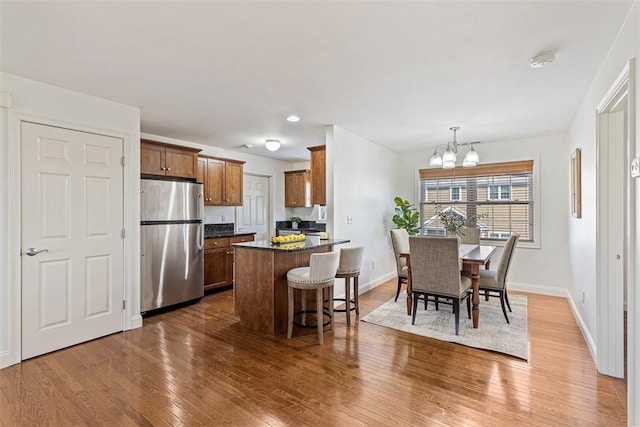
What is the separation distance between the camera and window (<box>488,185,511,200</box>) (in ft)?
16.6

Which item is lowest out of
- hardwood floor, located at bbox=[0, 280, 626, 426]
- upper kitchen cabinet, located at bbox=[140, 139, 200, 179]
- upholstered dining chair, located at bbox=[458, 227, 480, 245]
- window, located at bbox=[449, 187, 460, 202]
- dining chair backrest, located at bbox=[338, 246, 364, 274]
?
hardwood floor, located at bbox=[0, 280, 626, 426]

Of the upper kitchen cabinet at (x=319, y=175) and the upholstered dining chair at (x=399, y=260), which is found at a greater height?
the upper kitchen cabinet at (x=319, y=175)

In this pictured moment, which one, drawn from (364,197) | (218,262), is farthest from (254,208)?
(364,197)

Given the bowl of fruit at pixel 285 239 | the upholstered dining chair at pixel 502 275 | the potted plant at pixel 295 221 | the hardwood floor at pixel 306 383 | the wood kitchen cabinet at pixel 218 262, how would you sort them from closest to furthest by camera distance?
the hardwood floor at pixel 306 383, the upholstered dining chair at pixel 502 275, the bowl of fruit at pixel 285 239, the wood kitchen cabinet at pixel 218 262, the potted plant at pixel 295 221

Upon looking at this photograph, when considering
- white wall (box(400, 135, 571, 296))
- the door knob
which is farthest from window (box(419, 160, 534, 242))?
the door knob

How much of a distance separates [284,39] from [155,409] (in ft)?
8.31

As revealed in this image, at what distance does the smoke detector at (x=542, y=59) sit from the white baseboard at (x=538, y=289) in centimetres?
369

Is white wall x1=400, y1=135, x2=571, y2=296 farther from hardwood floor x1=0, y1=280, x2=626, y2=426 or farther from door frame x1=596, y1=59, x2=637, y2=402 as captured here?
door frame x1=596, y1=59, x2=637, y2=402

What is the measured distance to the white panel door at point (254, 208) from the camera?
6138mm

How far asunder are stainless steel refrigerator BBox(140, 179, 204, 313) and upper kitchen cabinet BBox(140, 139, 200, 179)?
228 mm

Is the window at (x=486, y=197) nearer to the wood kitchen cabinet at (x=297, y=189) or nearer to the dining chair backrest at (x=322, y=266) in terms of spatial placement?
the wood kitchen cabinet at (x=297, y=189)

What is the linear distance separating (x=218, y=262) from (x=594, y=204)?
15.2 ft

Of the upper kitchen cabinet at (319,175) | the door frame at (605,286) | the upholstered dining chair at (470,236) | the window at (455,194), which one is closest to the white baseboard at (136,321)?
the upper kitchen cabinet at (319,175)

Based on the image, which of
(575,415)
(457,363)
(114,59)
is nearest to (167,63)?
(114,59)
